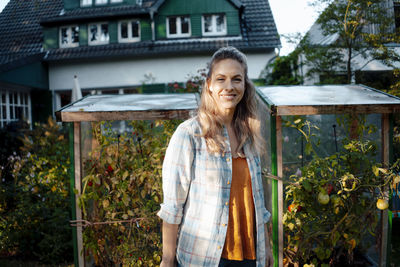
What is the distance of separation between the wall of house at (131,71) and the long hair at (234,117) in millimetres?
9585

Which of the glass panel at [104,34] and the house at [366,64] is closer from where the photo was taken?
the house at [366,64]

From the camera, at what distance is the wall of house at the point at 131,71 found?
1158 cm

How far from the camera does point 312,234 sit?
315 cm

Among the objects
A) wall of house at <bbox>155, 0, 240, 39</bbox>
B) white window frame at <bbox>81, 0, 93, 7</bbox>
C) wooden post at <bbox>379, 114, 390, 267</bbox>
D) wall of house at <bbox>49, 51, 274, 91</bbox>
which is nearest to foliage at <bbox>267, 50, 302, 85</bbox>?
wall of house at <bbox>49, 51, 274, 91</bbox>

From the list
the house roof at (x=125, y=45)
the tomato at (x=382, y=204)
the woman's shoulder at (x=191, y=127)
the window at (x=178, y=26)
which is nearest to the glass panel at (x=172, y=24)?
the window at (x=178, y=26)

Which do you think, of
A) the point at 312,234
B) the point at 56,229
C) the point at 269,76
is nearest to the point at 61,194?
the point at 56,229

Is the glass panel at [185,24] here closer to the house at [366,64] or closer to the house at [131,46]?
the house at [131,46]

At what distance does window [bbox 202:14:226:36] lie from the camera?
1192cm

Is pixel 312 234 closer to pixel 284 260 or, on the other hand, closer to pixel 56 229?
pixel 284 260

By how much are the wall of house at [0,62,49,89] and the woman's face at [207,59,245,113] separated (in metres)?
9.58

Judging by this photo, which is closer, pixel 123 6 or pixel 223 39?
pixel 223 39

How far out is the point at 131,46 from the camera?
11773mm

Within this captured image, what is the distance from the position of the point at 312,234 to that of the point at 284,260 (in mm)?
501

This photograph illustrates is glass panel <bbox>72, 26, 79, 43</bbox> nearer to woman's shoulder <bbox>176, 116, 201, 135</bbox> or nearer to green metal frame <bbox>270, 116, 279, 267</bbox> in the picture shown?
green metal frame <bbox>270, 116, 279, 267</bbox>
